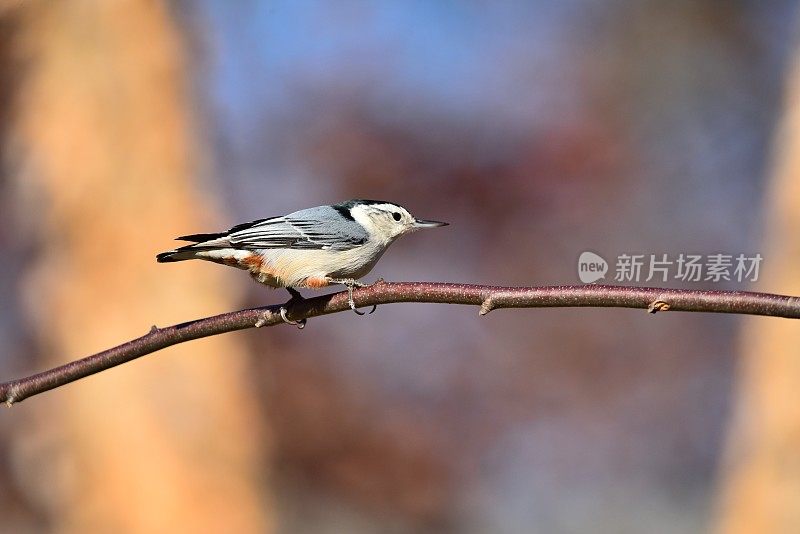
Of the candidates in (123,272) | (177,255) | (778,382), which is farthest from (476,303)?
(123,272)

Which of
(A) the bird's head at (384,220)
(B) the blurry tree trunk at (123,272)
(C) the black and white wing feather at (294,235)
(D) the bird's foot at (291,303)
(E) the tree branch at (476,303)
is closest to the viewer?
(E) the tree branch at (476,303)

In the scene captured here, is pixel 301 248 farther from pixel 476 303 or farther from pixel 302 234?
pixel 476 303

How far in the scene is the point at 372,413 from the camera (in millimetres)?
5281

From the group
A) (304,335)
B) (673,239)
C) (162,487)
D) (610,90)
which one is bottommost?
(162,487)

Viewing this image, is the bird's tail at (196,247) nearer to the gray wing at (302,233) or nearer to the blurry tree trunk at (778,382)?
the gray wing at (302,233)

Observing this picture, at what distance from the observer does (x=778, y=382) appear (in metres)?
4.34

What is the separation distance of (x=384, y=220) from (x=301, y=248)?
29 cm

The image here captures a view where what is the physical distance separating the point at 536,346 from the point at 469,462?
78 cm

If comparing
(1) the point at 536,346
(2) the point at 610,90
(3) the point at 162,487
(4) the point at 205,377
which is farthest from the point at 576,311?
(3) the point at 162,487

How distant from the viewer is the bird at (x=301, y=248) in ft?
7.27

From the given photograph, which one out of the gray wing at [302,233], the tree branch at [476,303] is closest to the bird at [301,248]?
the gray wing at [302,233]

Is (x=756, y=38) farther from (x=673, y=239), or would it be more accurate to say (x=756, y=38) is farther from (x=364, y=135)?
(x=364, y=135)

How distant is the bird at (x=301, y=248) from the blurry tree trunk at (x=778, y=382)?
2365mm

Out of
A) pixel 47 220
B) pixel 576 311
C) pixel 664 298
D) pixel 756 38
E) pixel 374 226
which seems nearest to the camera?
pixel 664 298
